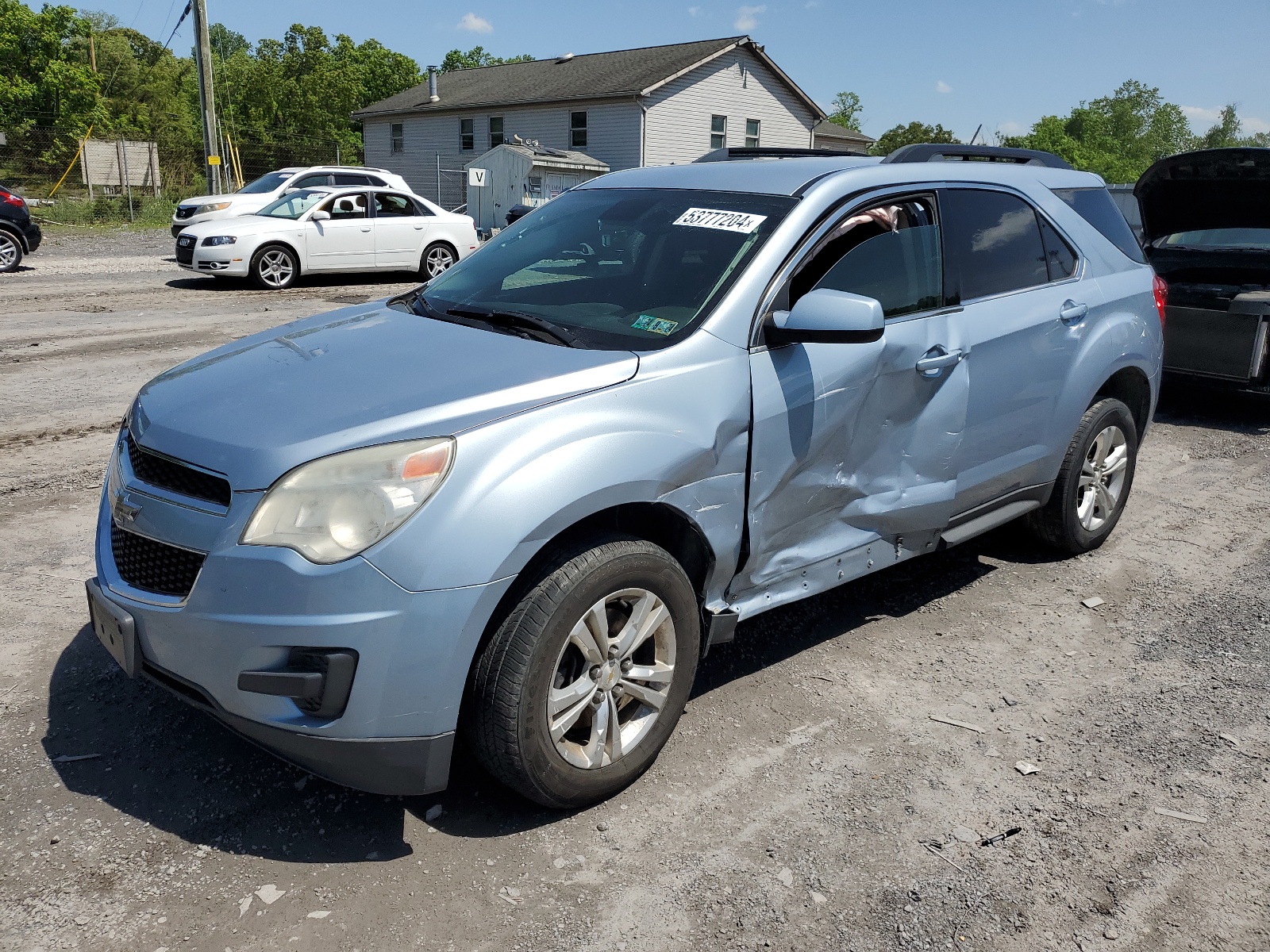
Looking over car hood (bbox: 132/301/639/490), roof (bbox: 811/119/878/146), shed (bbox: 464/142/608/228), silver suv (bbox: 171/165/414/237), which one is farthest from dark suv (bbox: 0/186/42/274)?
roof (bbox: 811/119/878/146)

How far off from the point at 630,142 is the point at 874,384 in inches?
1365

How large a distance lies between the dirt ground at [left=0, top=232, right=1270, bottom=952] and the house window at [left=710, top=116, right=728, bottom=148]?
36047mm

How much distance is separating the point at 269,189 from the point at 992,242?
798 inches

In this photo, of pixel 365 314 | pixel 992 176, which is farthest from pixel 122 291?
pixel 992 176

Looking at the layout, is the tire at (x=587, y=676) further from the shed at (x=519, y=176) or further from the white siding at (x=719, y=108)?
the white siding at (x=719, y=108)

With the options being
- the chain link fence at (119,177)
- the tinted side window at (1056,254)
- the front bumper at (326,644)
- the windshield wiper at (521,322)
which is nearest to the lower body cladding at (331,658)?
the front bumper at (326,644)

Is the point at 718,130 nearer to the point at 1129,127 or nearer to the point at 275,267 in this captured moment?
the point at 275,267

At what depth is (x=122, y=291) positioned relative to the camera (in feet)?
49.1

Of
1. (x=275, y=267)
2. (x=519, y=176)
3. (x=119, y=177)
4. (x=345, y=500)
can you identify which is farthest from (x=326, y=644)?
(x=119, y=177)

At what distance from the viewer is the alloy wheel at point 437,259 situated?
693 inches

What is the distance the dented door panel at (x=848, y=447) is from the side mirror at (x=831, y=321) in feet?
0.35

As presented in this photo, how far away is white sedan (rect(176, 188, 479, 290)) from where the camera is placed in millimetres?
15359

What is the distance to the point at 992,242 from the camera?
4402 mm

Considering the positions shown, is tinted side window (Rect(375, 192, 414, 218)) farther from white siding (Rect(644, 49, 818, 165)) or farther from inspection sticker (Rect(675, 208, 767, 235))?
white siding (Rect(644, 49, 818, 165))
